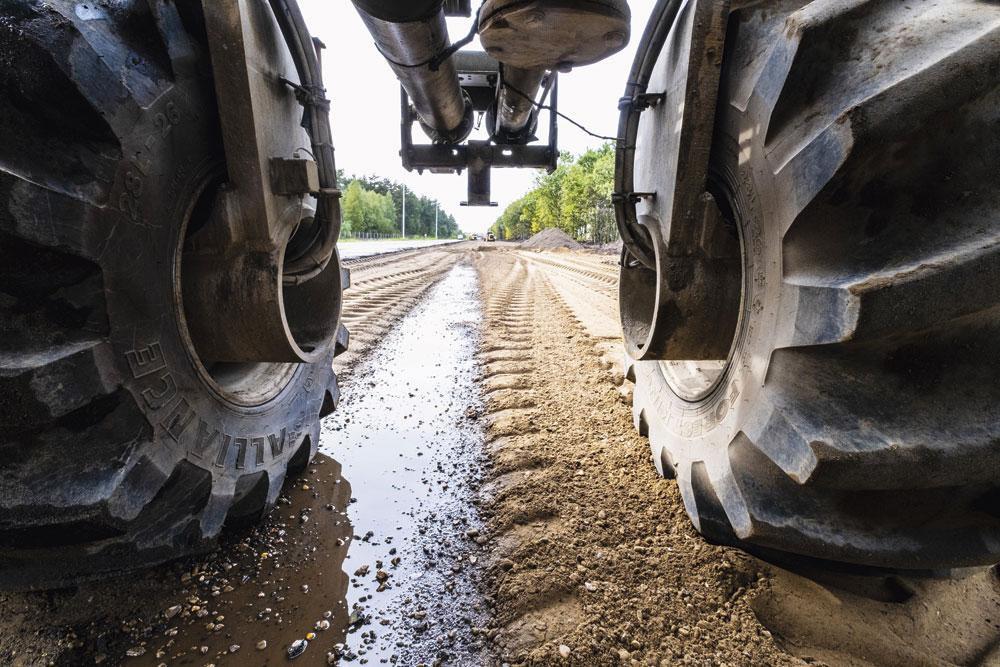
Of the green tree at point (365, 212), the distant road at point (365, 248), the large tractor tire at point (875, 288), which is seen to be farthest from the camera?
the green tree at point (365, 212)

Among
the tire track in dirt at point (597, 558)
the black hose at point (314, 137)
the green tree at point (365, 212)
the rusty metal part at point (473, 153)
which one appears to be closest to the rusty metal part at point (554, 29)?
the black hose at point (314, 137)

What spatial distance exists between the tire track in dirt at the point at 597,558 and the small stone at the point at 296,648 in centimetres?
56

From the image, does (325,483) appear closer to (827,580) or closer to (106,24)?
(106,24)

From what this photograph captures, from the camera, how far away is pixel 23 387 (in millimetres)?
1059

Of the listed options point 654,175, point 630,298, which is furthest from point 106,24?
point 630,298

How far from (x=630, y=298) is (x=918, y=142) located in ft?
5.34

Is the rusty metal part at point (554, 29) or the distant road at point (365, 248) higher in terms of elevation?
the rusty metal part at point (554, 29)

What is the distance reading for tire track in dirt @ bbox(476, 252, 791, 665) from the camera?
4.67 ft

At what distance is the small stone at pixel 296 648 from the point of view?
145cm

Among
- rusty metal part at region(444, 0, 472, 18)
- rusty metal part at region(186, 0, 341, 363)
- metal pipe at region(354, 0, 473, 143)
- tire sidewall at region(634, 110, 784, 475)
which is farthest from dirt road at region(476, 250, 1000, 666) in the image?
rusty metal part at region(444, 0, 472, 18)

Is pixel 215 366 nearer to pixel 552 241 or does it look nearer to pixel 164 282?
pixel 164 282

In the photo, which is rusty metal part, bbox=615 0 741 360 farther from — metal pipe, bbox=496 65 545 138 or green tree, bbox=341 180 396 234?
green tree, bbox=341 180 396 234

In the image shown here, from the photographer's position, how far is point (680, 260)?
179 cm

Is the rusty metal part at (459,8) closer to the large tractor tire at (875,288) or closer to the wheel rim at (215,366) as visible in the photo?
the wheel rim at (215,366)
